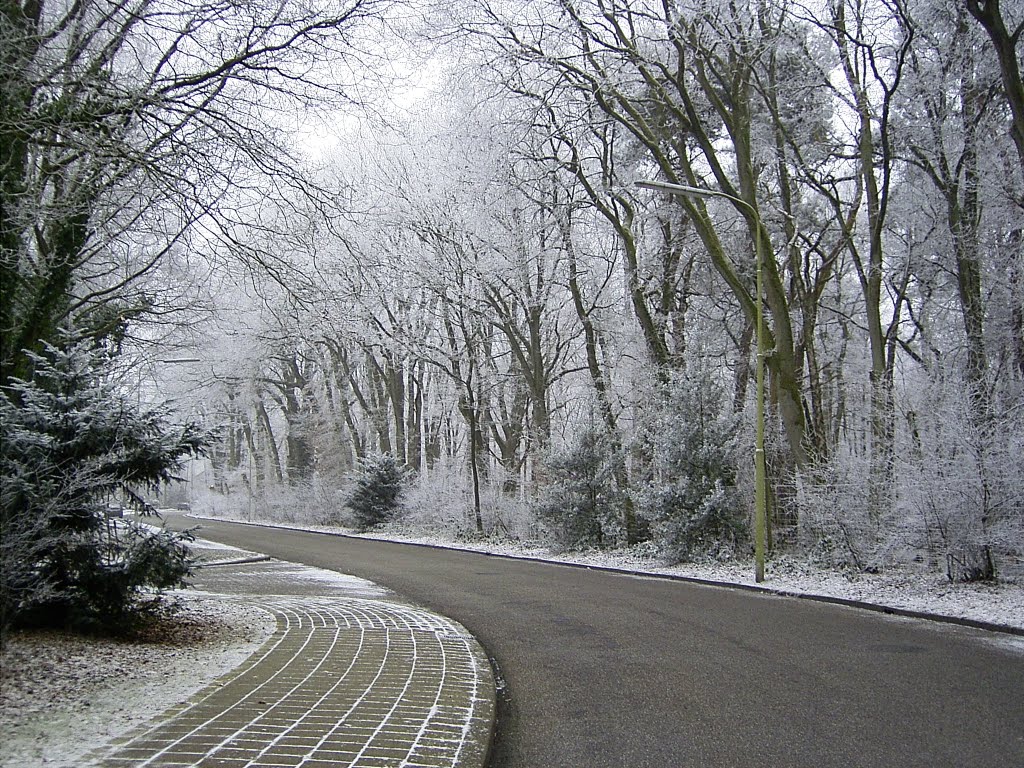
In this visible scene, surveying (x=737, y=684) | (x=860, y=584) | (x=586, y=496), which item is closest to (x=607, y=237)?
(x=586, y=496)

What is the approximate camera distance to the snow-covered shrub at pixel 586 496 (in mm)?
20641

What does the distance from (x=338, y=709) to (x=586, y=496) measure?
16108 mm

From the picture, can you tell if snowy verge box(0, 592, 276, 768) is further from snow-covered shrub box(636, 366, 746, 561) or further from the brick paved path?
snow-covered shrub box(636, 366, 746, 561)

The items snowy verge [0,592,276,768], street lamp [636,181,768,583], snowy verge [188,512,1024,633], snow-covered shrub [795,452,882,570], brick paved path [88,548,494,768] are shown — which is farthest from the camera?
snow-covered shrub [795,452,882,570]

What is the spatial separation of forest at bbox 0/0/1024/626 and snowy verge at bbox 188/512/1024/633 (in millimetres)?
495

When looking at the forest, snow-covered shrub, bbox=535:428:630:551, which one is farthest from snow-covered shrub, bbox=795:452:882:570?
snow-covered shrub, bbox=535:428:630:551

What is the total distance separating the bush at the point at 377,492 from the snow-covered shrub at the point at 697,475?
49.6ft

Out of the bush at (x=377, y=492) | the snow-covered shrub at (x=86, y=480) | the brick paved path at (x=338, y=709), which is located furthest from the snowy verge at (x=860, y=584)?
the bush at (x=377, y=492)

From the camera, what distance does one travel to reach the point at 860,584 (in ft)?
43.1

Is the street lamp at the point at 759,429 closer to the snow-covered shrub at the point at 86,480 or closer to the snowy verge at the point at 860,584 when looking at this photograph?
the snowy verge at the point at 860,584

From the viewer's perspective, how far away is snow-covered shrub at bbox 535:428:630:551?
20.6 m

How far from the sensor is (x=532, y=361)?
25297mm

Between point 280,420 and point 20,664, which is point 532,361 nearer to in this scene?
point 20,664

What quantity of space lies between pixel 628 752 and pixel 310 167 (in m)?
6.97
